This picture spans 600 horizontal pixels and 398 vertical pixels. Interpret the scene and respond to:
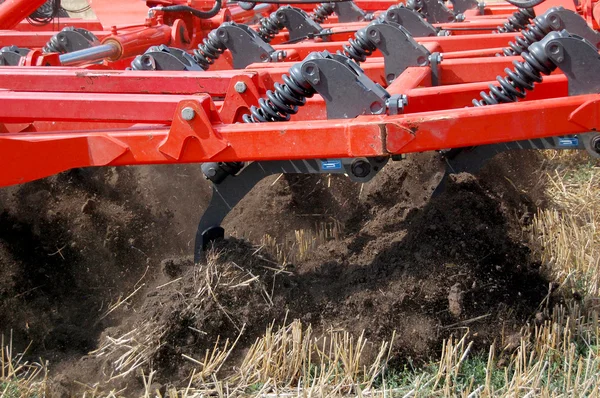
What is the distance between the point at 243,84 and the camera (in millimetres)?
3709

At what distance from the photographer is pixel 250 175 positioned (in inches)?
140

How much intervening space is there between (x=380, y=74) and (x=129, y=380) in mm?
2110

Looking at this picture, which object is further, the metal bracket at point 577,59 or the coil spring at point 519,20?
the coil spring at point 519,20

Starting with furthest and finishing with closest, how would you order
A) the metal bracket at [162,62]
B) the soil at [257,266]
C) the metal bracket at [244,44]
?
1. the metal bracket at [244,44]
2. the metal bracket at [162,62]
3. the soil at [257,266]

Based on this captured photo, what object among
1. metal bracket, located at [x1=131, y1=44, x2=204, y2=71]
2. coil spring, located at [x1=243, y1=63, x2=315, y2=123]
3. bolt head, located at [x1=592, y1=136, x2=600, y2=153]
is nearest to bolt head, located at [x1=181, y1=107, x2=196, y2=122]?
coil spring, located at [x1=243, y1=63, x2=315, y2=123]

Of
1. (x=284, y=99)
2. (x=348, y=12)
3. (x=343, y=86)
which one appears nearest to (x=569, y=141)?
(x=343, y=86)

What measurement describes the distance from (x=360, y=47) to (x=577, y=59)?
4.31 ft

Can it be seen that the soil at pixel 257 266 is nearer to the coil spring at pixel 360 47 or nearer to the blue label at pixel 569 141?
the blue label at pixel 569 141

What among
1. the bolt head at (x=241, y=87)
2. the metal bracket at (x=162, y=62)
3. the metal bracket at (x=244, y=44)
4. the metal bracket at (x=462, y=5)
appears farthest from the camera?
the metal bracket at (x=462, y=5)

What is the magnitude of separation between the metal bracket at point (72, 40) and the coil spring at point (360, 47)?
2.05m

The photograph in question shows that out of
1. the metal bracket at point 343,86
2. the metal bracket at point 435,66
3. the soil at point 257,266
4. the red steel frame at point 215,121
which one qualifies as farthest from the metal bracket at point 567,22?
the metal bracket at point 343,86

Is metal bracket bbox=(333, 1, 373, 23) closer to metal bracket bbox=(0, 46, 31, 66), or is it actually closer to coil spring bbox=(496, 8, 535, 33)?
coil spring bbox=(496, 8, 535, 33)

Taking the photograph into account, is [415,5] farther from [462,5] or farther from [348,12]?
[462,5]

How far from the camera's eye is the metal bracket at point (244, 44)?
16.0 ft
